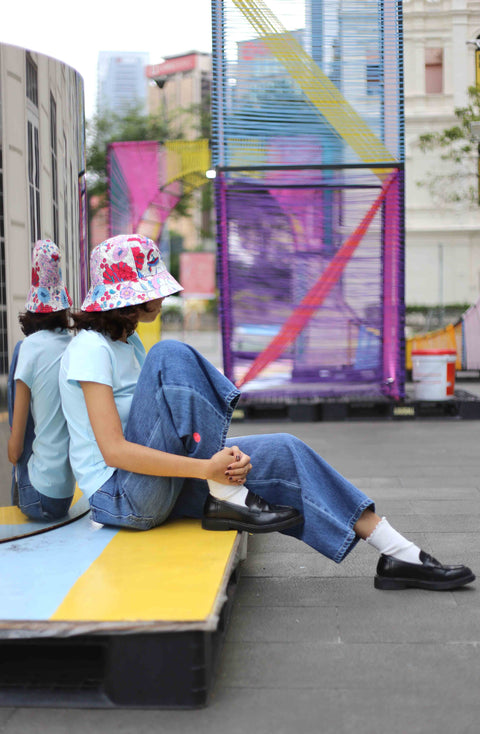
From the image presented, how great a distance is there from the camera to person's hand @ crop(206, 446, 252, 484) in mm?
2896

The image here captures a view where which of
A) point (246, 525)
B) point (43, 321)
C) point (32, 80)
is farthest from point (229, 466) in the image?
point (32, 80)

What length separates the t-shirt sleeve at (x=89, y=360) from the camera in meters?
2.92

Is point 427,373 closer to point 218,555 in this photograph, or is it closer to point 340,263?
point 340,263

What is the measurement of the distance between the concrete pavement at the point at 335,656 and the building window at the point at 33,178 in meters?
1.63

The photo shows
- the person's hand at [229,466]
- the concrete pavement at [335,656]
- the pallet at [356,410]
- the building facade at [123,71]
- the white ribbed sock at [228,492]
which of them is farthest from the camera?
the building facade at [123,71]

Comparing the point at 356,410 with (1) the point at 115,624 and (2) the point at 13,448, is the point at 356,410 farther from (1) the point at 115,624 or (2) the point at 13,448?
(1) the point at 115,624

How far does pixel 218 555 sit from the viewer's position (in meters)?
2.78

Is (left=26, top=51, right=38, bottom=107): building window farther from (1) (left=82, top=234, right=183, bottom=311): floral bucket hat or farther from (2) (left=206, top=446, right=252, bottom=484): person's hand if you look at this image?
(2) (left=206, top=446, right=252, bottom=484): person's hand

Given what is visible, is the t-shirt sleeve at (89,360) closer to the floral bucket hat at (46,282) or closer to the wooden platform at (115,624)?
the floral bucket hat at (46,282)

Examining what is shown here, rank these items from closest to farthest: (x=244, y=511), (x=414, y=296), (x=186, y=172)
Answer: (x=244, y=511) < (x=186, y=172) < (x=414, y=296)

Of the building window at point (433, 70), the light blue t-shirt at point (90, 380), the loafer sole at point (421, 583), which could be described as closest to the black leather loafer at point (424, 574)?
the loafer sole at point (421, 583)

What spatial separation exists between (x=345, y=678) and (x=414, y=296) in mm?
32939

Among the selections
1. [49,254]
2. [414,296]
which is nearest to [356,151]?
[49,254]

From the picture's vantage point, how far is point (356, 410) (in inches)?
362
